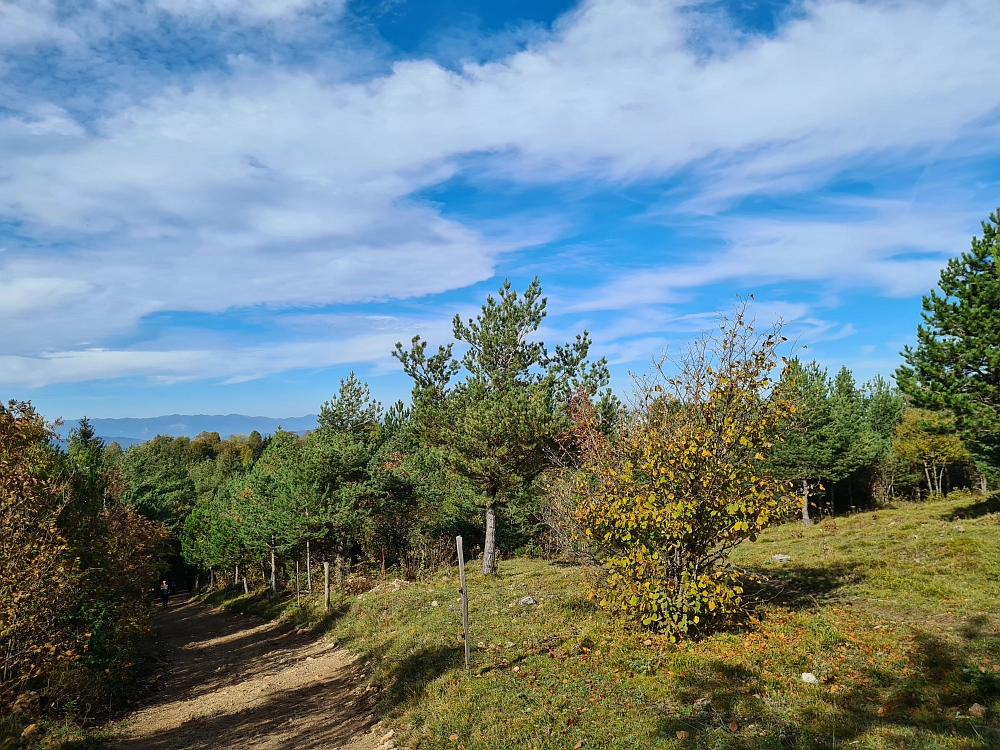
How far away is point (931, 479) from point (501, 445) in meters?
48.2

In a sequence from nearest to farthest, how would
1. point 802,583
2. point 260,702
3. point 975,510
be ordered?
point 260,702 < point 802,583 < point 975,510

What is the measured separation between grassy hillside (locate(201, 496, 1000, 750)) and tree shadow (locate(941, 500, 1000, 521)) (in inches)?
420

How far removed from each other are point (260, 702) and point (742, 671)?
10.7 metres

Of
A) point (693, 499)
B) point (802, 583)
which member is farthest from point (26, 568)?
point (802, 583)

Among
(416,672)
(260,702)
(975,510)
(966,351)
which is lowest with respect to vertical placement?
(260,702)

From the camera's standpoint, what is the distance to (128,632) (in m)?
16.6

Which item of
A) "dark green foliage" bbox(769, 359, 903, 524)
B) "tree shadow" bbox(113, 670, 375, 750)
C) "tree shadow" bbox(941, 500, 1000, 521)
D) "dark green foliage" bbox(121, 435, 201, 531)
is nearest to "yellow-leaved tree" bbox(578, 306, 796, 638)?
"tree shadow" bbox(113, 670, 375, 750)

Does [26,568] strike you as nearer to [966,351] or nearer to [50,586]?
[50,586]

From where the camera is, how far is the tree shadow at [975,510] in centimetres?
2520

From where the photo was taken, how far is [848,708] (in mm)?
7184

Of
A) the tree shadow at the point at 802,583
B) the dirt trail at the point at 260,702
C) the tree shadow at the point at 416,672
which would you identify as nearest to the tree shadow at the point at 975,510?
the tree shadow at the point at 802,583

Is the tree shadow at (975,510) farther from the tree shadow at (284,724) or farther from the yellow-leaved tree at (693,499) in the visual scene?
the tree shadow at (284,724)

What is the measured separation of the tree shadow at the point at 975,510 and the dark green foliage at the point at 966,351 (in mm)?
4798

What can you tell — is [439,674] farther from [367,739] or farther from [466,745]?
[466,745]
